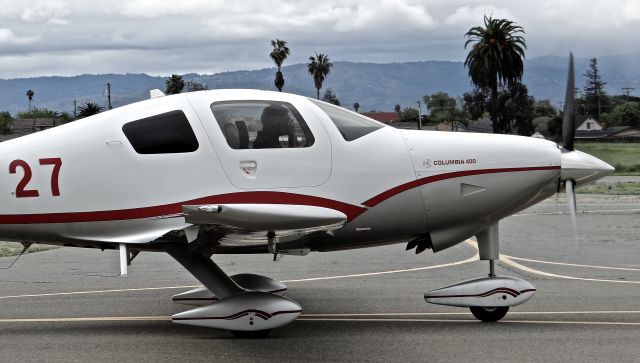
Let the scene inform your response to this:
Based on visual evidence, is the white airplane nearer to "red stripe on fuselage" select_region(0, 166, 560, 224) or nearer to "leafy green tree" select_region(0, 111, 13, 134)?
"red stripe on fuselage" select_region(0, 166, 560, 224)

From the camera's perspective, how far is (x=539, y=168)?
403 inches

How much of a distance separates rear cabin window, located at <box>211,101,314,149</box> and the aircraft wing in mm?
776

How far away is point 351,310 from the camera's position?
11.4 metres

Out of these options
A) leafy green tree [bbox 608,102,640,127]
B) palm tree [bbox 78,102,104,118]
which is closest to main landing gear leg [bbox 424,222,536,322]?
palm tree [bbox 78,102,104,118]

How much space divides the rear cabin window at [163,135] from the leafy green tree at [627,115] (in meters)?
144

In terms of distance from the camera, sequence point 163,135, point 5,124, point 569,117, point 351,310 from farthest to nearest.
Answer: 1. point 5,124
2. point 351,310
3. point 569,117
4. point 163,135

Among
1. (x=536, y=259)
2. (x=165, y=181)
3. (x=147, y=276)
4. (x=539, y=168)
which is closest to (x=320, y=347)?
(x=165, y=181)

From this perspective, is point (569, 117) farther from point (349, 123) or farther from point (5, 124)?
point (5, 124)

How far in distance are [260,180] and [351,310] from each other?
251cm

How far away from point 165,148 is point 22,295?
4532mm

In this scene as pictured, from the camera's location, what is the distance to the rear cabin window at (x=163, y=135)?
9.86m

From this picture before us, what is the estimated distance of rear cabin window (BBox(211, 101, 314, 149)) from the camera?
32.5 ft

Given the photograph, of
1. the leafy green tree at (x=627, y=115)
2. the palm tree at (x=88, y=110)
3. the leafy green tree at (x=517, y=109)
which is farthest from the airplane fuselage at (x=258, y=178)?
the leafy green tree at (x=627, y=115)

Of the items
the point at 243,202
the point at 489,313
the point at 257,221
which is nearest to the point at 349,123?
the point at 243,202
